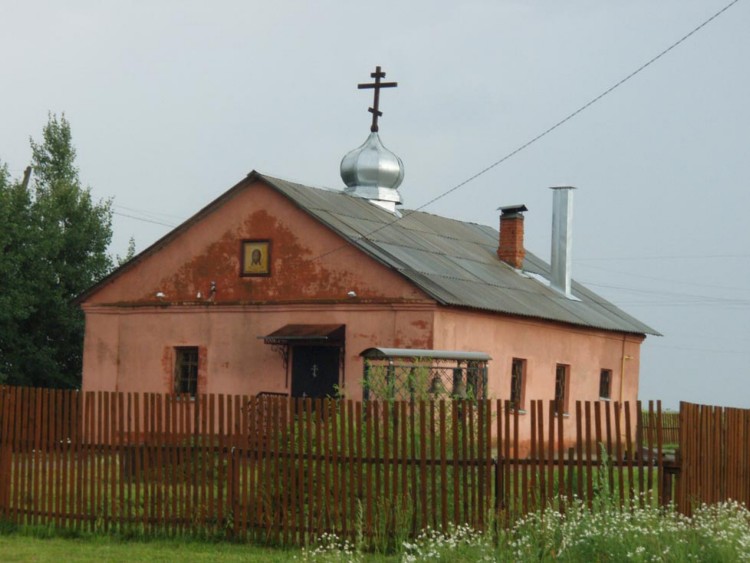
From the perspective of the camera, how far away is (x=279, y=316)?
26.3 meters

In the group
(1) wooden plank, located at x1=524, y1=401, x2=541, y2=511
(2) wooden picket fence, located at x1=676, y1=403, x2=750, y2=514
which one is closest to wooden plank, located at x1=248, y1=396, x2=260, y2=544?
(1) wooden plank, located at x1=524, y1=401, x2=541, y2=511

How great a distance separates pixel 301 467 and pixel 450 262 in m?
15.8

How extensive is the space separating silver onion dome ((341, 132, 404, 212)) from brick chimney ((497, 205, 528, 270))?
278cm

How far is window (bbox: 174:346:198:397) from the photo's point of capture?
2741cm

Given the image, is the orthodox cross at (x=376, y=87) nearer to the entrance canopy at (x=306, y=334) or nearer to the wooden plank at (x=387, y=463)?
the entrance canopy at (x=306, y=334)

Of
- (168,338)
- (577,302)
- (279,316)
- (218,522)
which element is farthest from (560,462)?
(577,302)

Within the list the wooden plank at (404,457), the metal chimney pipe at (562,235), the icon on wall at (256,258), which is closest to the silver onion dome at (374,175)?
the metal chimney pipe at (562,235)

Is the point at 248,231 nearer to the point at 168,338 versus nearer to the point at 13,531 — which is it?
the point at 168,338

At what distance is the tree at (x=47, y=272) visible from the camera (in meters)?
35.2

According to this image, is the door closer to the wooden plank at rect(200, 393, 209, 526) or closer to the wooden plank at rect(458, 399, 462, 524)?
the wooden plank at rect(200, 393, 209, 526)

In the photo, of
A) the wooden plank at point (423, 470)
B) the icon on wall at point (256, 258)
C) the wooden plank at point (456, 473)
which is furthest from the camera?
the icon on wall at point (256, 258)

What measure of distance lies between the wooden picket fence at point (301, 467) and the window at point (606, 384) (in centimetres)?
1892

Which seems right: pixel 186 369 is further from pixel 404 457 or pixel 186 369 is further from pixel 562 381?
pixel 404 457

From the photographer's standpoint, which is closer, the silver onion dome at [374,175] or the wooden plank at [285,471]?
the wooden plank at [285,471]
